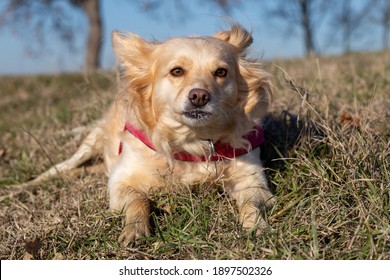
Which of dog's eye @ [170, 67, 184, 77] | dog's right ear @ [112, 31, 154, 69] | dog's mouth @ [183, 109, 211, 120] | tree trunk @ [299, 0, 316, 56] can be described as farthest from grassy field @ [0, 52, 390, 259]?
tree trunk @ [299, 0, 316, 56]

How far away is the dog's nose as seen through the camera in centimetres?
278

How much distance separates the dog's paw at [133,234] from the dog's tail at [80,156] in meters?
1.41

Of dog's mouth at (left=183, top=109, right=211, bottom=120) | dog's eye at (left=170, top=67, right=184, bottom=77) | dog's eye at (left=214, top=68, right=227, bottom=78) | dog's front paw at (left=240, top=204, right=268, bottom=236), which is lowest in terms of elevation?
dog's front paw at (left=240, top=204, right=268, bottom=236)

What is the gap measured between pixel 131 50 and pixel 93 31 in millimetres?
14604

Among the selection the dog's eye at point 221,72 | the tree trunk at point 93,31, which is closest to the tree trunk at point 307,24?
the tree trunk at point 93,31

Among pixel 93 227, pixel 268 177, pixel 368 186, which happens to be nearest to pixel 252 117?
pixel 268 177

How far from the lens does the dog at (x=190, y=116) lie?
2.94 m

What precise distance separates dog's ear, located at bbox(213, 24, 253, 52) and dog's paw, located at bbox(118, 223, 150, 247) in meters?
1.44

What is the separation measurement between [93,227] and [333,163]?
1431 mm

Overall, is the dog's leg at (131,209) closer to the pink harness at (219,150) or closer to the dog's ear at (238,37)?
the pink harness at (219,150)

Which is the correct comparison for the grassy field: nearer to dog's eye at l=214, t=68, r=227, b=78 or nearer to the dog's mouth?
dog's eye at l=214, t=68, r=227, b=78

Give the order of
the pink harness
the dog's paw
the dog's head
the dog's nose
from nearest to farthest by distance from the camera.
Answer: the dog's paw
the dog's nose
the dog's head
the pink harness

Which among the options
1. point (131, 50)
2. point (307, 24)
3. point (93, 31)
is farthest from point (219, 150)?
point (307, 24)

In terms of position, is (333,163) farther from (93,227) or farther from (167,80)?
(93,227)
